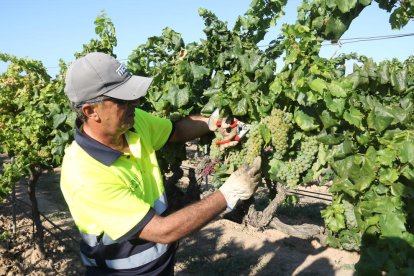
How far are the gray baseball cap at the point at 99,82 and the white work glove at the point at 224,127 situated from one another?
0.68m

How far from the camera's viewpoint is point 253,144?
2699 mm

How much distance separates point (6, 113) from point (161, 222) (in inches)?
212

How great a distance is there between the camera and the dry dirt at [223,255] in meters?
6.59

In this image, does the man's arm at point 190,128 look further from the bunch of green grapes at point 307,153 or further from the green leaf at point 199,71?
the bunch of green grapes at point 307,153

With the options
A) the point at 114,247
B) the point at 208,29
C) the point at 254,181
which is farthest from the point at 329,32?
the point at 114,247

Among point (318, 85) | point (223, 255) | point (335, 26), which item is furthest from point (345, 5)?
point (223, 255)

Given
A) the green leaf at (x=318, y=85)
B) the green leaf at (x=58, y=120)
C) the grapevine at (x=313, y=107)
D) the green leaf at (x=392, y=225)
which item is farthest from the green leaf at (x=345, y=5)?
the green leaf at (x=58, y=120)

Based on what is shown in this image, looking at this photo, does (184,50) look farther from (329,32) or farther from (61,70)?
(61,70)

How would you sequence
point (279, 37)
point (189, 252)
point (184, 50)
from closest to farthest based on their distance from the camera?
point (279, 37), point (184, 50), point (189, 252)

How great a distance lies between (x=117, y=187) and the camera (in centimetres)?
218

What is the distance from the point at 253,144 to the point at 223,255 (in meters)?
4.92

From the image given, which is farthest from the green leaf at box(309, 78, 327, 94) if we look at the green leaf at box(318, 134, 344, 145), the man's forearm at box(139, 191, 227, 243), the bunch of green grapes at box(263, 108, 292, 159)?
the man's forearm at box(139, 191, 227, 243)

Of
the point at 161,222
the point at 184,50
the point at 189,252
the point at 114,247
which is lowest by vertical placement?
the point at 189,252

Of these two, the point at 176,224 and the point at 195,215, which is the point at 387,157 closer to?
the point at 195,215
